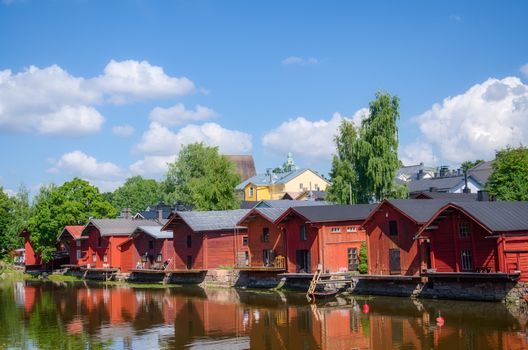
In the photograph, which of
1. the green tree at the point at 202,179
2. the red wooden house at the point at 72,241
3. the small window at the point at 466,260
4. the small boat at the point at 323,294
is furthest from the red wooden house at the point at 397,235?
the red wooden house at the point at 72,241

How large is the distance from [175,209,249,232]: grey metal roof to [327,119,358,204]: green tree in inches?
443

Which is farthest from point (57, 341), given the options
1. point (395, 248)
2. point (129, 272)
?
point (129, 272)

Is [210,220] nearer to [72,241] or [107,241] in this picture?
[107,241]

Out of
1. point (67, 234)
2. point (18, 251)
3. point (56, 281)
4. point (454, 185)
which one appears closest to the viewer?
point (56, 281)

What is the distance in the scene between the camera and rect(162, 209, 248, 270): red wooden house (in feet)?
207

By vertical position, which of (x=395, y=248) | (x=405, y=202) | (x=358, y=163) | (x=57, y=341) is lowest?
(x=57, y=341)

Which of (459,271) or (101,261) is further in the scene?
(101,261)

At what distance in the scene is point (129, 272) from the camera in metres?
72.9

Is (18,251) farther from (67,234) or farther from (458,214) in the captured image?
(458,214)

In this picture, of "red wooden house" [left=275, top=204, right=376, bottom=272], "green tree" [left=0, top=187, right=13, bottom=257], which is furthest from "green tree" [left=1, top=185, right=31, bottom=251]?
"red wooden house" [left=275, top=204, right=376, bottom=272]

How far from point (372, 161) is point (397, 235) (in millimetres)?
21332

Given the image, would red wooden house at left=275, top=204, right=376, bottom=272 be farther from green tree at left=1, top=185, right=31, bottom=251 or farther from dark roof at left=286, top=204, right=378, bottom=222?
green tree at left=1, top=185, right=31, bottom=251

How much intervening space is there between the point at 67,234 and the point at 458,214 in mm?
56787

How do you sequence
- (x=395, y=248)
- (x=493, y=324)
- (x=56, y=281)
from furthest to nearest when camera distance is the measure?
(x=56, y=281) → (x=395, y=248) → (x=493, y=324)
